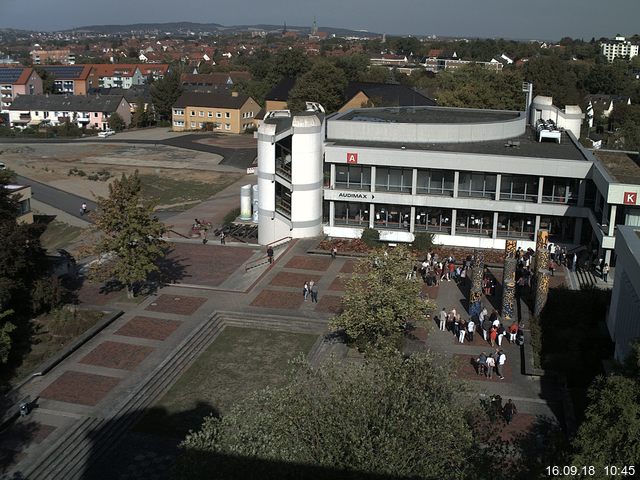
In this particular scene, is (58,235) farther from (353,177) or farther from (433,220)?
(433,220)

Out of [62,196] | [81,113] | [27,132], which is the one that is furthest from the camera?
[81,113]

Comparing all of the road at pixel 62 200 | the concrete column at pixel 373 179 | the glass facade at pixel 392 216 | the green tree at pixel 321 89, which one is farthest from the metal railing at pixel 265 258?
the green tree at pixel 321 89

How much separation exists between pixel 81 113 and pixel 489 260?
9337cm

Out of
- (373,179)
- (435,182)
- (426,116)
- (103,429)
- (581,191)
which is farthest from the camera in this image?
(426,116)

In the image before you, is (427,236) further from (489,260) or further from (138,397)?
(138,397)

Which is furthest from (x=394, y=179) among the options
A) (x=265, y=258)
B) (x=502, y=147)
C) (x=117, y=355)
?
(x=117, y=355)

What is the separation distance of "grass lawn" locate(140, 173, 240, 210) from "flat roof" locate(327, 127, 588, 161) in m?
18.6

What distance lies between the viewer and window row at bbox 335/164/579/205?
148 feet

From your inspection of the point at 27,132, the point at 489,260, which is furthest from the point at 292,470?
the point at 27,132

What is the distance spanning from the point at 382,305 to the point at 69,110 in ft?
339

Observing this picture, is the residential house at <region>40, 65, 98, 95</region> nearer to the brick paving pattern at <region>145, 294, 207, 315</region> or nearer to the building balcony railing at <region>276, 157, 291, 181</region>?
the building balcony railing at <region>276, 157, 291, 181</region>

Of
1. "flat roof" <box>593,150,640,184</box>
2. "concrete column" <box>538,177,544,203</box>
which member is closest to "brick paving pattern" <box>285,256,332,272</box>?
"concrete column" <box>538,177,544,203</box>

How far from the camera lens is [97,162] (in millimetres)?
82375

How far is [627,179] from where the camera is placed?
3922 cm
